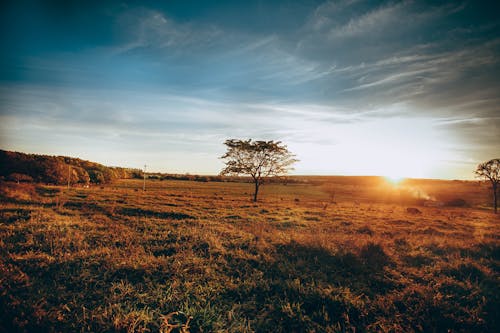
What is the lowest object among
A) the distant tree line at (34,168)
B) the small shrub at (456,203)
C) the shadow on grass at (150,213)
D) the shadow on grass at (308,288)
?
the small shrub at (456,203)

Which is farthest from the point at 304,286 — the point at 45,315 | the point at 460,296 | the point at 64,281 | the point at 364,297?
the point at 64,281

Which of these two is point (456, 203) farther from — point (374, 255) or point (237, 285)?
point (237, 285)

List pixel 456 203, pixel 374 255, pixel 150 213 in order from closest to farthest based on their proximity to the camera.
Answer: pixel 374 255 < pixel 150 213 < pixel 456 203

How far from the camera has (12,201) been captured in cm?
1502

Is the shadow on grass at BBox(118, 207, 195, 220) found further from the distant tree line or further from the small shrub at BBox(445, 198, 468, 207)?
the small shrub at BBox(445, 198, 468, 207)

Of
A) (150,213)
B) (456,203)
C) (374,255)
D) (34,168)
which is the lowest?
(456,203)

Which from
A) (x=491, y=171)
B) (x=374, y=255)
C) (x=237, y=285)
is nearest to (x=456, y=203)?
(x=491, y=171)

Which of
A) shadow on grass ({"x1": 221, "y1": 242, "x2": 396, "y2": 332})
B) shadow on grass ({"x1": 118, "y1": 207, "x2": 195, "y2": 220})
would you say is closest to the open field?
shadow on grass ({"x1": 221, "y1": 242, "x2": 396, "y2": 332})

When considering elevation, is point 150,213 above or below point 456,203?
above

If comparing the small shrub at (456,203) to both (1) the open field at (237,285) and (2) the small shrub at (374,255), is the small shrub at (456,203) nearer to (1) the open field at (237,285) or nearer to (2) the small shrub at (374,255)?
(1) the open field at (237,285)

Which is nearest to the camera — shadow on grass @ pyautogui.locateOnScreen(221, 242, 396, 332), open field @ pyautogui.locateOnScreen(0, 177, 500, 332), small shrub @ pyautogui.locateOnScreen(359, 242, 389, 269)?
open field @ pyautogui.locateOnScreen(0, 177, 500, 332)

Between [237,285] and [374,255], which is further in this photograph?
[374,255]

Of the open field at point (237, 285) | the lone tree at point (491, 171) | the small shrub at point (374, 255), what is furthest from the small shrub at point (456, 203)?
the small shrub at point (374, 255)

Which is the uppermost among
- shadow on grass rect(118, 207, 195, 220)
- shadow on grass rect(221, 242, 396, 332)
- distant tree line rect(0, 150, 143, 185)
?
distant tree line rect(0, 150, 143, 185)
